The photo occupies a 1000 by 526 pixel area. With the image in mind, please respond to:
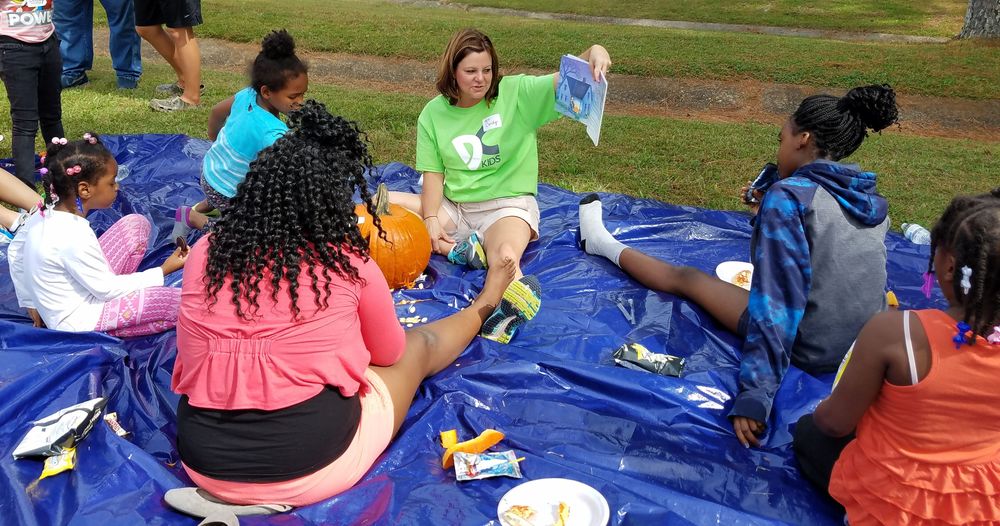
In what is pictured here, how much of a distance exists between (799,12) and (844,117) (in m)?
18.4

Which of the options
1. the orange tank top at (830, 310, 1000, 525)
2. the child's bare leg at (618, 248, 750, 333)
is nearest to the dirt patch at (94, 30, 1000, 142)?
the child's bare leg at (618, 248, 750, 333)

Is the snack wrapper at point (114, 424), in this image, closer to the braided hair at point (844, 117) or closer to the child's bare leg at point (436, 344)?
the child's bare leg at point (436, 344)

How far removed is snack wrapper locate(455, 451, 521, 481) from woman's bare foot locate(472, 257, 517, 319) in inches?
40.3

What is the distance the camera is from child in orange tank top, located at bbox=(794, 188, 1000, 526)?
214cm

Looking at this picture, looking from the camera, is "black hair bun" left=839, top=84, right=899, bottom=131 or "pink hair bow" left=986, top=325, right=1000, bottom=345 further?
"black hair bun" left=839, top=84, right=899, bottom=131

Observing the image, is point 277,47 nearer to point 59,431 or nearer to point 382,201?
point 382,201

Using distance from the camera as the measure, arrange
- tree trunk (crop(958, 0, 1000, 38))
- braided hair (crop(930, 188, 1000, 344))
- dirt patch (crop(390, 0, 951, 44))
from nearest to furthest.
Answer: braided hair (crop(930, 188, 1000, 344)) → tree trunk (crop(958, 0, 1000, 38)) → dirt patch (crop(390, 0, 951, 44))

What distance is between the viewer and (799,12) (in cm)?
1961

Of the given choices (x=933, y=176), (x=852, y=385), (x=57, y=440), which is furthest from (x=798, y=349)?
(x=933, y=176)

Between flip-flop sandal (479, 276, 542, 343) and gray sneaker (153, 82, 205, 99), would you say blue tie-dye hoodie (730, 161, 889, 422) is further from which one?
gray sneaker (153, 82, 205, 99)

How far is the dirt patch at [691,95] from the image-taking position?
9820 millimetres

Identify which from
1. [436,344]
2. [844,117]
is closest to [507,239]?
[436,344]

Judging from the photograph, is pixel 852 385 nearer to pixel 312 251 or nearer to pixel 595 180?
pixel 312 251

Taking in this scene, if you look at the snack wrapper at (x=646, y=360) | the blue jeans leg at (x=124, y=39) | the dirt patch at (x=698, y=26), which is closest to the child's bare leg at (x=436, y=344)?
the snack wrapper at (x=646, y=360)
